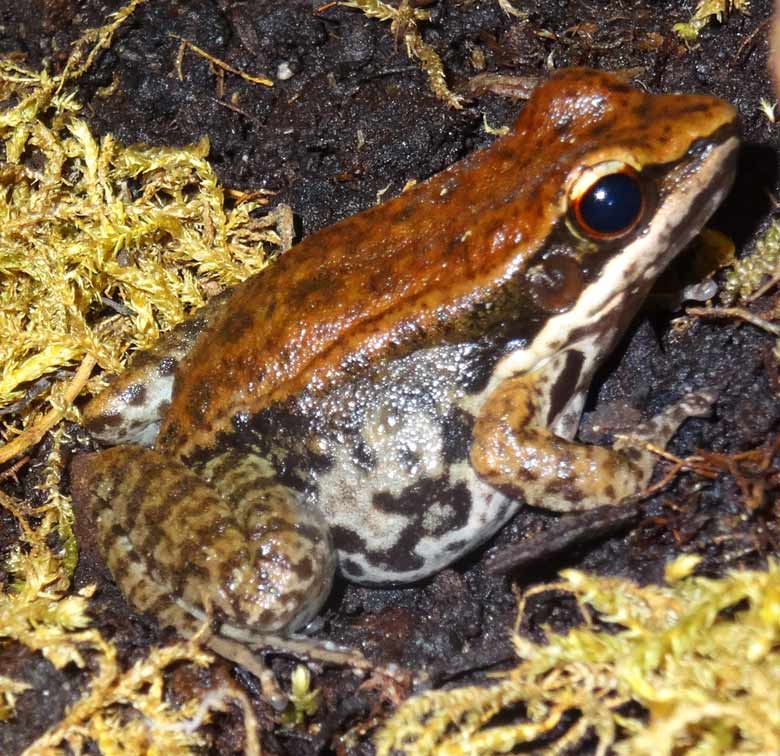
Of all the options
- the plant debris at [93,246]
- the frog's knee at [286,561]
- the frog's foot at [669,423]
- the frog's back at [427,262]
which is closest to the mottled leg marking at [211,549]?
the frog's knee at [286,561]

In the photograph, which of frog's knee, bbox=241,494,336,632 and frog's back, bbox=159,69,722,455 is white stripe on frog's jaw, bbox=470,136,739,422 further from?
frog's knee, bbox=241,494,336,632

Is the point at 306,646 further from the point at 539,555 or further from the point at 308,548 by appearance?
the point at 539,555

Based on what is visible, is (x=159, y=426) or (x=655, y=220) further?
(x=159, y=426)

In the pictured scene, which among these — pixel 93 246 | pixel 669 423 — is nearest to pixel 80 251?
pixel 93 246

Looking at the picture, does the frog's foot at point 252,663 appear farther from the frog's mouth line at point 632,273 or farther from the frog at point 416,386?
the frog's mouth line at point 632,273

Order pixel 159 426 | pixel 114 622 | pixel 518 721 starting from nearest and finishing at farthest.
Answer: pixel 518 721 → pixel 114 622 → pixel 159 426

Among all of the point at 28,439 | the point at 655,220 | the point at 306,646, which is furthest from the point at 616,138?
the point at 28,439

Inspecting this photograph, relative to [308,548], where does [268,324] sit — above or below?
above
